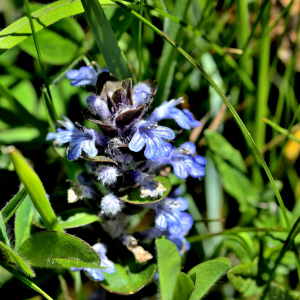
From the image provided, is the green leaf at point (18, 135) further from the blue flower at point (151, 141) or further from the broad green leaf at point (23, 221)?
the blue flower at point (151, 141)

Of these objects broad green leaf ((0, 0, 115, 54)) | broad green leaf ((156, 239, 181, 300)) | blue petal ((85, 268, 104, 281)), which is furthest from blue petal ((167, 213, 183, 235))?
broad green leaf ((0, 0, 115, 54))

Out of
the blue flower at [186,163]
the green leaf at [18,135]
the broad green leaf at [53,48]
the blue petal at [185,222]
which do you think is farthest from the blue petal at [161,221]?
the broad green leaf at [53,48]

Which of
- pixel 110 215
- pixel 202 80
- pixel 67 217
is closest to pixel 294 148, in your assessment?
pixel 202 80

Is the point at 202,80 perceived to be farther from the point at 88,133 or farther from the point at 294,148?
the point at 88,133

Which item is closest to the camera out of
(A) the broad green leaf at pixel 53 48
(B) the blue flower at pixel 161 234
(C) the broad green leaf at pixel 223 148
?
(B) the blue flower at pixel 161 234

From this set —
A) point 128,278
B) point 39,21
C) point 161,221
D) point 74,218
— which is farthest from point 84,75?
point 128,278

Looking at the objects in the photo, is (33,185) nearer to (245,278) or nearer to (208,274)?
(208,274)

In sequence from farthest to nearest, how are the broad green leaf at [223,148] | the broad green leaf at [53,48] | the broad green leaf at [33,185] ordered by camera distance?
1. the broad green leaf at [53,48]
2. the broad green leaf at [223,148]
3. the broad green leaf at [33,185]

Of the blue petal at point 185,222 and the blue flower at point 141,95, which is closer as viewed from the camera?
the blue flower at point 141,95
